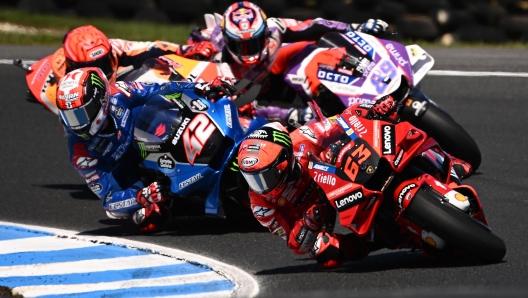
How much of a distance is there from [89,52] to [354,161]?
3.53 meters

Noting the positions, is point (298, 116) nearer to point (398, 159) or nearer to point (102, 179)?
point (102, 179)

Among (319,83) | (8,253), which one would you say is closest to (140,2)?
(319,83)

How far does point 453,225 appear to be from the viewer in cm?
507

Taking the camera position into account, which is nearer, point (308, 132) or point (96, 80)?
point (308, 132)

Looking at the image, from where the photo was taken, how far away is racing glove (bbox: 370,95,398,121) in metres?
5.68

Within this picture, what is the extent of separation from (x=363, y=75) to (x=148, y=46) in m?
2.34

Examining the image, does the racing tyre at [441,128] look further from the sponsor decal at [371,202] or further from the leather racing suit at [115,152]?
the sponsor decal at [371,202]

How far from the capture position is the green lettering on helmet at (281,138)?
18.2 ft

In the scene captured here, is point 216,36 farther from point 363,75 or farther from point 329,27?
point 363,75

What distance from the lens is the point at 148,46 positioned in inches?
352

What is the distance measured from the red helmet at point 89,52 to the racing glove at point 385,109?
10.4ft

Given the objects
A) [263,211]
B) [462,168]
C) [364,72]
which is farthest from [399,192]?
[364,72]

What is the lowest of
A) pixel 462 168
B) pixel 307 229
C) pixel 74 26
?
pixel 74 26

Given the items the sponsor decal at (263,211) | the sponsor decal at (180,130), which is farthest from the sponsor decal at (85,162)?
the sponsor decal at (263,211)
